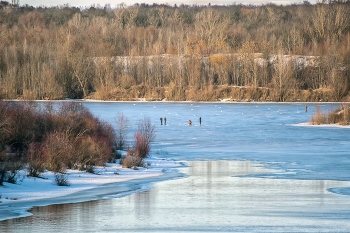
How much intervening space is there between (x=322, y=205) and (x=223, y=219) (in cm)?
263

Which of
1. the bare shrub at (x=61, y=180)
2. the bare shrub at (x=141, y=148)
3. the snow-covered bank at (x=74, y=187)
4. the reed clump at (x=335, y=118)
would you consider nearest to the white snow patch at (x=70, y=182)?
the snow-covered bank at (x=74, y=187)

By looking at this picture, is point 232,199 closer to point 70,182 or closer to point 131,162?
point 70,182

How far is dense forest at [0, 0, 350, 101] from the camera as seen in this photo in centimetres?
7394

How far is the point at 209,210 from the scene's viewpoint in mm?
10938

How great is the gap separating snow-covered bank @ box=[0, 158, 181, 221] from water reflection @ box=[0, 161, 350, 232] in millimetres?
533

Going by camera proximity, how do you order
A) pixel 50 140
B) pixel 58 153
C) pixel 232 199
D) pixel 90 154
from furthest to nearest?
1. pixel 90 154
2. pixel 50 140
3. pixel 58 153
4. pixel 232 199

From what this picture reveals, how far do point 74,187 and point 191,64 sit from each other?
227 ft

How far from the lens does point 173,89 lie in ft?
249

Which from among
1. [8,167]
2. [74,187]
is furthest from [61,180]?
[8,167]

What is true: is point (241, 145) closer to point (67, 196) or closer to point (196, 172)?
point (196, 172)

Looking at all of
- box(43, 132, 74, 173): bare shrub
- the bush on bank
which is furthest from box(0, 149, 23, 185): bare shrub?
box(43, 132, 74, 173): bare shrub

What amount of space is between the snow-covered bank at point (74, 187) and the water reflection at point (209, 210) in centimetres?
53

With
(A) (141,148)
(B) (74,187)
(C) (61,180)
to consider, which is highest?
(A) (141,148)

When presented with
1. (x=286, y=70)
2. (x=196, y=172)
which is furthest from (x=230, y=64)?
(x=196, y=172)
